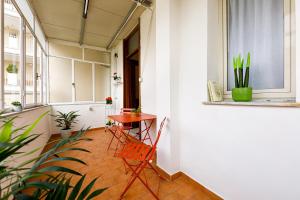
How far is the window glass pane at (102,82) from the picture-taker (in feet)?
16.6

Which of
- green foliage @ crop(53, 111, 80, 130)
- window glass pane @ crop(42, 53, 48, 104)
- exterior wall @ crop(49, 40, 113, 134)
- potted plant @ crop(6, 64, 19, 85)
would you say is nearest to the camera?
potted plant @ crop(6, 64, 19, 85)

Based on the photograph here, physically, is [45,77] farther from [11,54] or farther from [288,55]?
[288,55]

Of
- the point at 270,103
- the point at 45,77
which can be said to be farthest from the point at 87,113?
the point at 270,103

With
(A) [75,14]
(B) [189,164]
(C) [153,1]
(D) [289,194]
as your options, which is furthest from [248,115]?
(A) [75,14]

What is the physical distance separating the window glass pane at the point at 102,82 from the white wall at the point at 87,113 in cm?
42

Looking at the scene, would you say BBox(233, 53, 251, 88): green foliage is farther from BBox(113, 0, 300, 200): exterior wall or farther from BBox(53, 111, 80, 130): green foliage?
BBox(53, 111, 80, 130): green foliage

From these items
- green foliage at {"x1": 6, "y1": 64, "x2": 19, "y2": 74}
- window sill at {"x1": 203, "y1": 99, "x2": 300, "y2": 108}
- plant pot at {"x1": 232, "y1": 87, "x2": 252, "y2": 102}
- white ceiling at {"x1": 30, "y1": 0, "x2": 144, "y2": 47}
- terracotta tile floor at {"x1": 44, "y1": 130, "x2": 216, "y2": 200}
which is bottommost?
terracotta tile floor at {"x1": 44, "y1": 130, "x2": 216, "y2": 200}

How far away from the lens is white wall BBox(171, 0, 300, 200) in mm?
1117

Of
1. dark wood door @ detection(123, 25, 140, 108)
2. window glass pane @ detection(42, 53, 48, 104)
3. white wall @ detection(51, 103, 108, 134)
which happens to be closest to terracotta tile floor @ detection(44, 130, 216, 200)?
dark wood door @ detection(123, 25, 140, 108)

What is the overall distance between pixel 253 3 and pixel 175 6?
94cm

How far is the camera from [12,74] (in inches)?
77.4

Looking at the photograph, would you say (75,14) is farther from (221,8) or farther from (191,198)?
(191,198)

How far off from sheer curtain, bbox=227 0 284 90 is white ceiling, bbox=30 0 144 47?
206 centimetres

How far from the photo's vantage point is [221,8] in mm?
1770
